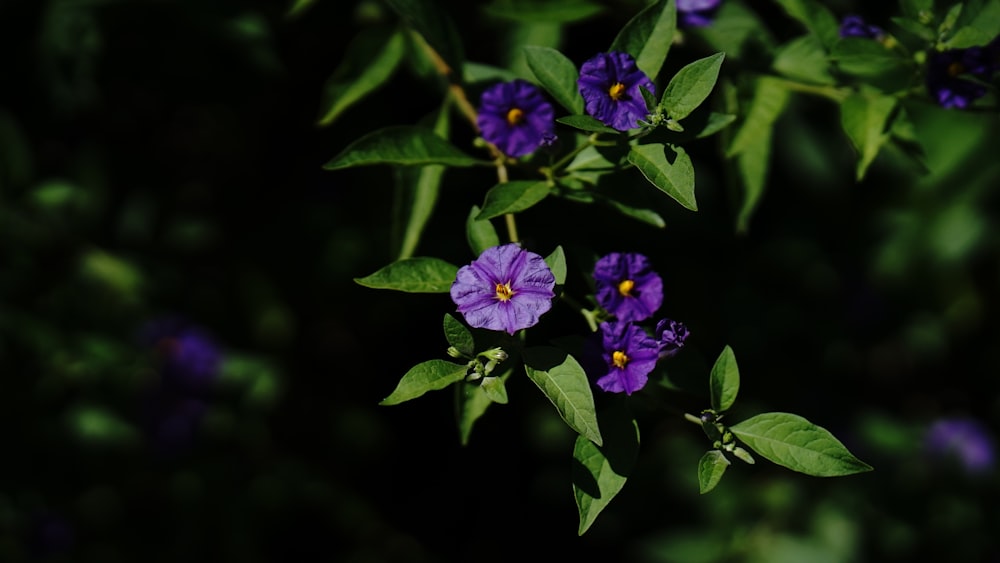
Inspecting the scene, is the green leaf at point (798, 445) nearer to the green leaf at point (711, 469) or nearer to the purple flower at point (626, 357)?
the green leaf at point (711, 469)

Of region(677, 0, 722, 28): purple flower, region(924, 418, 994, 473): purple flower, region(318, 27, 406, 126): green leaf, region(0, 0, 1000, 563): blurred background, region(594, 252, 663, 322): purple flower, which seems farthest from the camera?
region(924, 418, 994, 473): purple flower

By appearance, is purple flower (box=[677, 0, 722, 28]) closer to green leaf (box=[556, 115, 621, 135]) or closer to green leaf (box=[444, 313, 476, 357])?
green leaf (box=[556, 115, 621, 135])

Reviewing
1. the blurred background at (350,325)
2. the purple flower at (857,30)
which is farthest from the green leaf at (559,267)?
the blurred background at (350,325)

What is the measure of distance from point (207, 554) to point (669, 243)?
7.30 feet

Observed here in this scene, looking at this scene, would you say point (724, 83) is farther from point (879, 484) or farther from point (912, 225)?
point (879, 484)

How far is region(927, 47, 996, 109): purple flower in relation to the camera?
6.59 feet

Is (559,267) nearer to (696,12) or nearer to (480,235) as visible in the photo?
(480,235)

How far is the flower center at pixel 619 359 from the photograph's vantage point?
1747 mm

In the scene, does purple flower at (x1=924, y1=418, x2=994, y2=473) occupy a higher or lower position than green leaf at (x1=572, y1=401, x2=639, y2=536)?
lower

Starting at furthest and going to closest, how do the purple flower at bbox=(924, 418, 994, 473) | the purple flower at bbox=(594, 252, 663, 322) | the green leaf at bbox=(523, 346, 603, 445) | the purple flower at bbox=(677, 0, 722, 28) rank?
1. the purple flower at bbox=(924, 418, 994, 473)
2. the purple flower at bbox=(677, 0, 722, 28)
3. the purple flower at bbox=(594, 252, 663, 322)
4. the green leaf at bbox=(523, 346, 603, 445)

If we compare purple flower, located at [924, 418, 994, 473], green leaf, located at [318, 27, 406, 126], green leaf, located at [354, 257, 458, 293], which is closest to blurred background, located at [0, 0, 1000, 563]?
purple flower, located at [924, 418, 994, 473]

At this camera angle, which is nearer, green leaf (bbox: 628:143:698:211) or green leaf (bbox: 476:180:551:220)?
green leaf (bbox: 628:143:698:211)

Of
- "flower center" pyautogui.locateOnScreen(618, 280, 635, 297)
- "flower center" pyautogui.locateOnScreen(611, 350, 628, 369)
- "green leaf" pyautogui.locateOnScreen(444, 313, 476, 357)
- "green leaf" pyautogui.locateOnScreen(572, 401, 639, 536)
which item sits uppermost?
"green leaf" pyautogui.locateOnScreen(444, 313, 476, 357)

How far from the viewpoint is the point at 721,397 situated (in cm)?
179
